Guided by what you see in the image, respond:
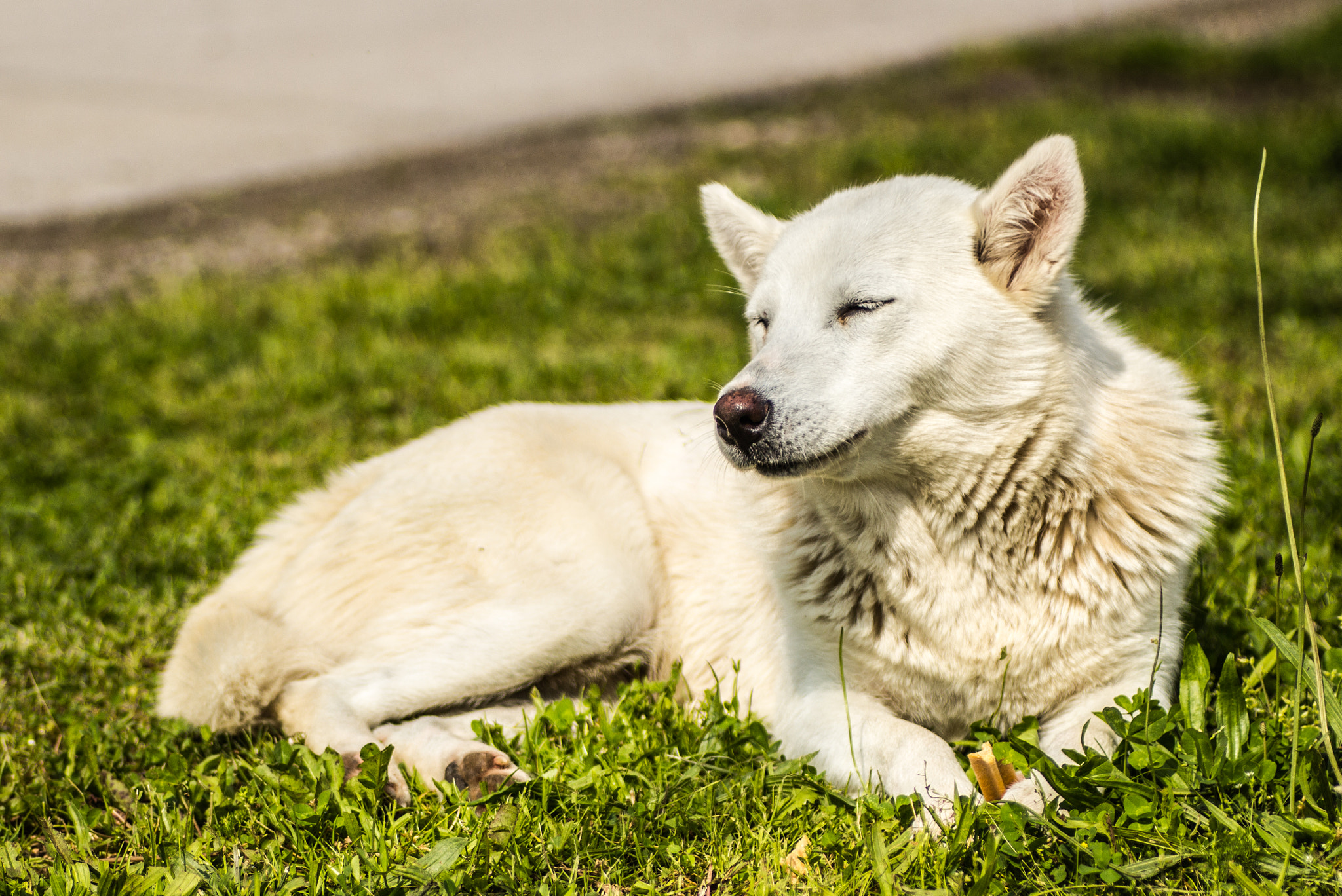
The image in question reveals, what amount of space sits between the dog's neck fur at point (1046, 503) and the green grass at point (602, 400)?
32cm

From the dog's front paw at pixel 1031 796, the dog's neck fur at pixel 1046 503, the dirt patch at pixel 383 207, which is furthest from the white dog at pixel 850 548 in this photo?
the dirt patch at pixel 383 207

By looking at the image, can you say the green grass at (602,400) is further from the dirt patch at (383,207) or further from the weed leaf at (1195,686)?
the dirt patch at (383,207)

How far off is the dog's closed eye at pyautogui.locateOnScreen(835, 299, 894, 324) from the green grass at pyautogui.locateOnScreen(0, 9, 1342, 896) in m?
1.09

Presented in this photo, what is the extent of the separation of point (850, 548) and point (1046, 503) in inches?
20.1

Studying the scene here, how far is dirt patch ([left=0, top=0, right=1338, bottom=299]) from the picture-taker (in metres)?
7.39

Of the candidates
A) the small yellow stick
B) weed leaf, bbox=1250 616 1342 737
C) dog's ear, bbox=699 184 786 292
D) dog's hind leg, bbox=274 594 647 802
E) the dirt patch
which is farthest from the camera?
the dirt patch

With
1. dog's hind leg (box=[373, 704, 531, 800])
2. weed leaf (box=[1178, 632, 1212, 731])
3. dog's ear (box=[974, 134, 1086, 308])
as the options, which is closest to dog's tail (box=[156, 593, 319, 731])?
dog's hind leg (box=[373, 704, 531, 800])

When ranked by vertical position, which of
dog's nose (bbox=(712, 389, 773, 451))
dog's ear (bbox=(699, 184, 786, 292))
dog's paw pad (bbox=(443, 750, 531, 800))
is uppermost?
dog's ear (bbox=(699, 184, 786, 292))

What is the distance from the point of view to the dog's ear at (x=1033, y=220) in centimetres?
252

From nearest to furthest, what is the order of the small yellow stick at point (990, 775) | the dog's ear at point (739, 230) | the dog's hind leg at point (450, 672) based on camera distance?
the small yellow stick at point (990, 775) → the dog's hind leg at point (450, 672) → the dog's ear at point (739, 230)

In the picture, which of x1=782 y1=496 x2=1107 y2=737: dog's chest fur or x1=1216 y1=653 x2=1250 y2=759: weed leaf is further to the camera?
x1=782 y1=496 x2=1107 y2=737: dog's chest fur

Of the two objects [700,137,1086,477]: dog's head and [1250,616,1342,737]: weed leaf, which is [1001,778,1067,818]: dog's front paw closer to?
[1250,616,1342,737]: weed leaf

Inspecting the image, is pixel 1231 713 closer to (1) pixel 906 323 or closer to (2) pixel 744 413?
(1) pixel 906 323

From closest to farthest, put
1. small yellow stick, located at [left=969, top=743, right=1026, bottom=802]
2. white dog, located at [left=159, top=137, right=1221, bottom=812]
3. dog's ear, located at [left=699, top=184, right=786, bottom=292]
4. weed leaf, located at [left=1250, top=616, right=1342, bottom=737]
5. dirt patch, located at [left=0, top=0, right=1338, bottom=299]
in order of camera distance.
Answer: weed leaf, located at [left=1250, top=616, right=1342, bottom=737] < small yellow stick, located at [left=969, top=743, right=1026, bottom=802] < white dog, located at [left=159, top=137, right=1221, bottom=812] < dog's ear, located at [left=699, top=184, right=786, bottom=292] < dirt patch, located at [left=0, top=0, right=1338, bottom=299]
